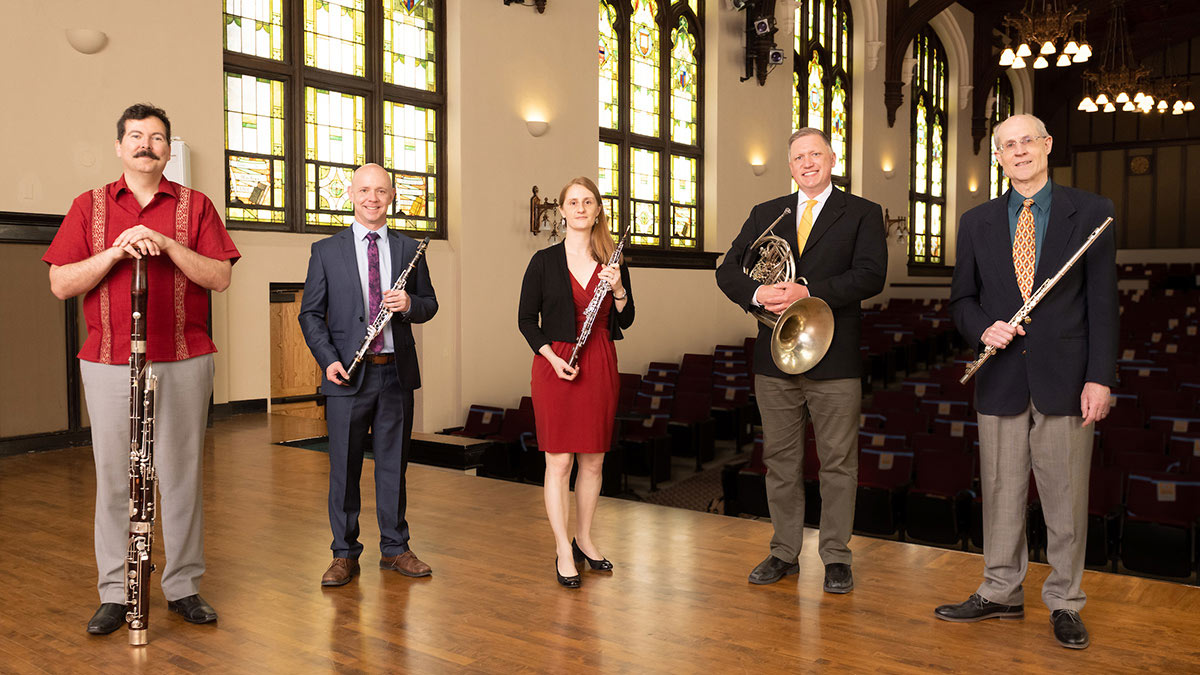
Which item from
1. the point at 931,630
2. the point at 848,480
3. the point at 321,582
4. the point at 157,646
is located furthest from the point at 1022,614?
the point at 157,646

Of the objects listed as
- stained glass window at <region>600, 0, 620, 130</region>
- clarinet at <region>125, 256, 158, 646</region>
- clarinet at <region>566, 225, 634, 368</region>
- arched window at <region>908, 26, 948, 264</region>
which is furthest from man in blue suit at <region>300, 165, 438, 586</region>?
arched window at <region>908, 26, 948, 264</region>

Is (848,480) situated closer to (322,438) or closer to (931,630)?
(931,630)

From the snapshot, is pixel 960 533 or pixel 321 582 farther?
pixel 960 533

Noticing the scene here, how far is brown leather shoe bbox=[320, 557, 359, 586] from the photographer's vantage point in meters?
3.82

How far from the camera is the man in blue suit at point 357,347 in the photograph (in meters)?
3.81

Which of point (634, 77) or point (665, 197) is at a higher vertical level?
point (634, 77)

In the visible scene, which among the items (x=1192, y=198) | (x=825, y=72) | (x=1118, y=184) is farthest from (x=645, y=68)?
(x=1192, y=198)

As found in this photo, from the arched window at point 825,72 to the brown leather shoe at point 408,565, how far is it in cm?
1408

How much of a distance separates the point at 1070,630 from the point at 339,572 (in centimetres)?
267

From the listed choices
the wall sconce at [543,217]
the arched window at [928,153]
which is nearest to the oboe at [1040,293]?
the wall sconce at [543,217]

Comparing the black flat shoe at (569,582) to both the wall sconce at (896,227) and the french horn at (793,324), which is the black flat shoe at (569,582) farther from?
the wall sconce at (896,227)

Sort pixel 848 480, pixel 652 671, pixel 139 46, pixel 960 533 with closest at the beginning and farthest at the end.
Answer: pixel 652 671 < pixel 848 480 < pixel 960 533 < pixel 139 46

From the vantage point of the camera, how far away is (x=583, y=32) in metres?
12.1

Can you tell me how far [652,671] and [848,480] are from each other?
114 cm
